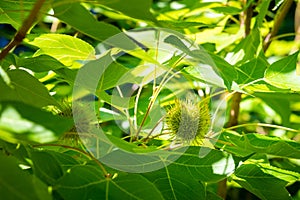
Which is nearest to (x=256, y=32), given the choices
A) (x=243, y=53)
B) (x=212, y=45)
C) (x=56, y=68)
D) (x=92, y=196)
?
(x=243, y=53)

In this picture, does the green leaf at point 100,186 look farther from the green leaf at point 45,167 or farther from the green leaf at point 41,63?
the green leaf at point 41,63

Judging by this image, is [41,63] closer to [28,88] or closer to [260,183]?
[28,88]

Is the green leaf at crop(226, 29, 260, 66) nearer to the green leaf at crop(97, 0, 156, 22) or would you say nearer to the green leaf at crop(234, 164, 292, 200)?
the green leaf at crop(234, 164, 292, 200)

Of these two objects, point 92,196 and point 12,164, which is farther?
point 92,196

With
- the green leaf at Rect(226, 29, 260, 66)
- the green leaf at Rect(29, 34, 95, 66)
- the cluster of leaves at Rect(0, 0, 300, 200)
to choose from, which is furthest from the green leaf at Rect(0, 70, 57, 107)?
the green leaf at Rect(226, 29, 260, 66)

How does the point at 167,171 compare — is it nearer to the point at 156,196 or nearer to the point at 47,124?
the point at 156,196

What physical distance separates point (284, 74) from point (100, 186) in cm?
32

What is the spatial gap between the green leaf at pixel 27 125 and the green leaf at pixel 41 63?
0.79 ft

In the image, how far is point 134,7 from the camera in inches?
16.9

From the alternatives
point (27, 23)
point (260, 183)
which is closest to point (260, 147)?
point (260, 183)

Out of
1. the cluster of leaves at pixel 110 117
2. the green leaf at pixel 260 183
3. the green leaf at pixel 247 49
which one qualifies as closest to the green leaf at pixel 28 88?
the cluster of leaves at pixel 110 117

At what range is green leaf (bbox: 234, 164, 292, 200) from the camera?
25.0 inches

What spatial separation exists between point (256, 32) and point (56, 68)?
332 mm

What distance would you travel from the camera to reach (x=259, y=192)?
633 mm
